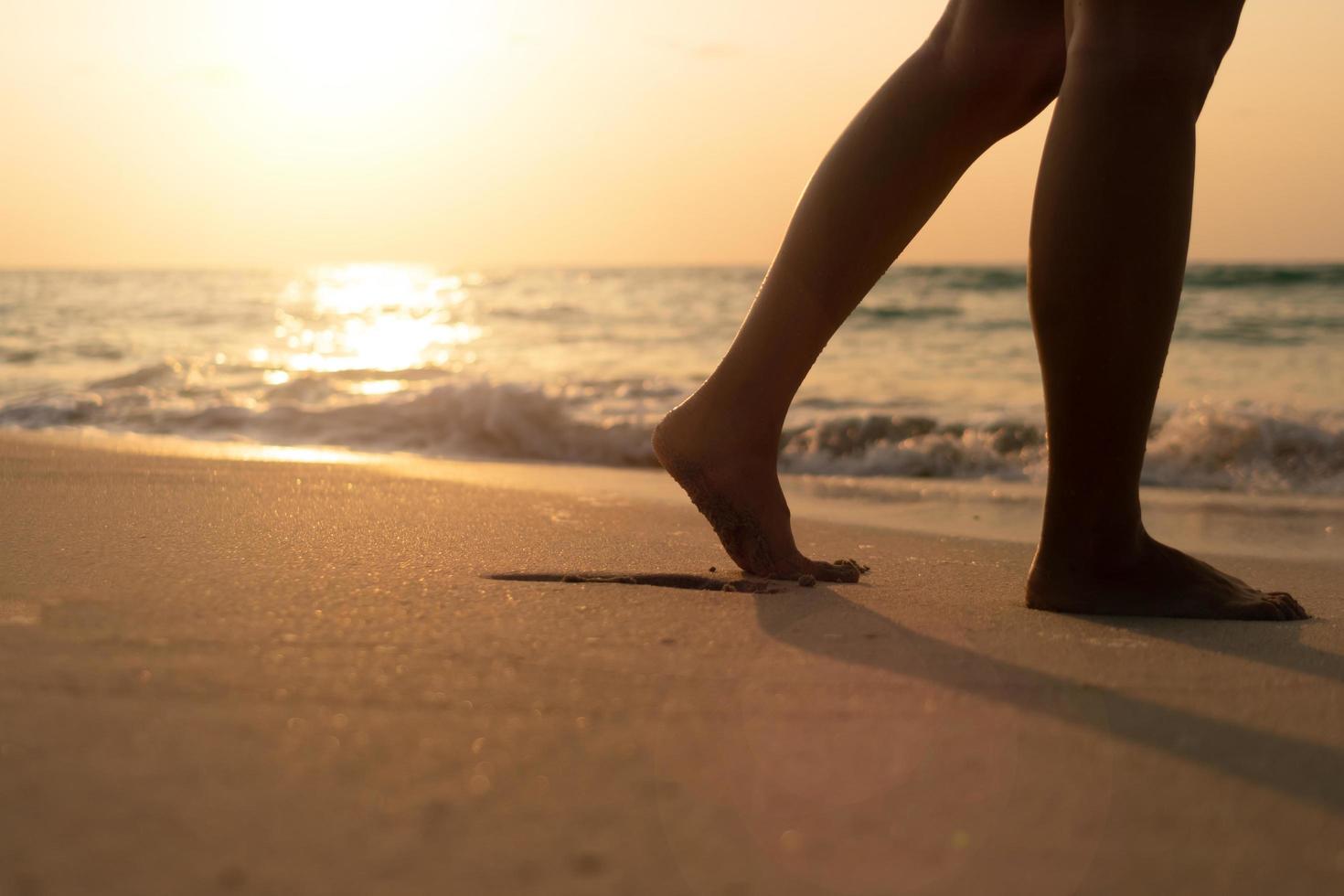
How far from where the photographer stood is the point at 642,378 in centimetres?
788

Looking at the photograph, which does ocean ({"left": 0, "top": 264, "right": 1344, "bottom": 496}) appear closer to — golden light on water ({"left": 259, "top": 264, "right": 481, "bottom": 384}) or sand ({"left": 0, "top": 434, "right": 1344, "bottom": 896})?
golden light on water ({"left": 259, "top": 264, "right": 481, "bottom": 384})

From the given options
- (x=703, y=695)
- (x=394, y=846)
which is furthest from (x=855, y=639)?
(x=394, y=846)

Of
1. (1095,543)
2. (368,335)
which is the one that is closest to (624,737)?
(1095,543)

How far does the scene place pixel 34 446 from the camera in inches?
113

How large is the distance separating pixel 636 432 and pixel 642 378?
10.4 ft

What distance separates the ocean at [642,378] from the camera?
447 cm

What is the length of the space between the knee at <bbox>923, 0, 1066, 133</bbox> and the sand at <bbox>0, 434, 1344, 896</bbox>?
0.56 m

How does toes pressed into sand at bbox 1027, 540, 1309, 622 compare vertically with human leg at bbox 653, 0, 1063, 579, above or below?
below


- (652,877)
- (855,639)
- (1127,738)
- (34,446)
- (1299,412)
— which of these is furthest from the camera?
(1299,412)

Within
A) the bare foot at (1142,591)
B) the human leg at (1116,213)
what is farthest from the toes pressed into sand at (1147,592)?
the human leg at (1116,213)

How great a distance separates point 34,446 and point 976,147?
2.30m

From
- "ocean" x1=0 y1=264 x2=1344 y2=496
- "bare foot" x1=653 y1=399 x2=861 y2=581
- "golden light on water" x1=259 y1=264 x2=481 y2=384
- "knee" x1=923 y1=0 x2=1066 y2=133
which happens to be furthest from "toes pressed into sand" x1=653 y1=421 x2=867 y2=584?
"golden light on water" x1=259 y1=264 x2=481 y2=384

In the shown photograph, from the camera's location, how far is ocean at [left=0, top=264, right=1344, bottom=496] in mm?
4469

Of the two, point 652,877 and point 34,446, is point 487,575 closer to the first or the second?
point 652,877
